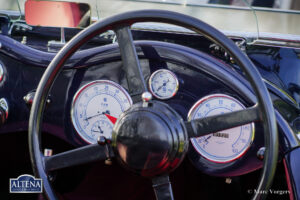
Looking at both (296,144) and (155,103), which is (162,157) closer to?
(155,103)

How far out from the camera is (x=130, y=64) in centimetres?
123

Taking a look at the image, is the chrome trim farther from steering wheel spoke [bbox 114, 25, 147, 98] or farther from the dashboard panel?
steering wheel spoke [bbox 114, 25, 147, 98]

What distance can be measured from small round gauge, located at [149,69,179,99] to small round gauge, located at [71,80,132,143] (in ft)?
0.36

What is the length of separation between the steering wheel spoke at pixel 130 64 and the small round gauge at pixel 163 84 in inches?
8.4

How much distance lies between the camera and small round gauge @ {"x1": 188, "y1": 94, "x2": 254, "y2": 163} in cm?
139

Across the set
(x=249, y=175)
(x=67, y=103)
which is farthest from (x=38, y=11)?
(x=249, y=175)

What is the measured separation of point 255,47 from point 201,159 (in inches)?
26.8

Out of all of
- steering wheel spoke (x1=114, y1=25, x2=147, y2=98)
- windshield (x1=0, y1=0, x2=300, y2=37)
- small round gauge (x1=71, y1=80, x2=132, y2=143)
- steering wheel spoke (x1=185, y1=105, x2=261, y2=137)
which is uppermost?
windshield (x1=0, y1=0, x2=300, y2=37)

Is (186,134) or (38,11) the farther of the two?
(38,11)

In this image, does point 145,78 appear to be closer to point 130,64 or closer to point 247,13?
point 130,64

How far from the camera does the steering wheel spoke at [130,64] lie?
1.22 meters

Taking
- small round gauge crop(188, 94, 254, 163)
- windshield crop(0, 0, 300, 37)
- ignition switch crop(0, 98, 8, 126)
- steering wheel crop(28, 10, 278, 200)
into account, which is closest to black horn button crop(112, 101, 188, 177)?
steering wheel crop(28, 10, 278, 200)

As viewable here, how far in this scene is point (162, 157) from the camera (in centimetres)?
113

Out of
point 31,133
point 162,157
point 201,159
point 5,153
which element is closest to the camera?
point 162,157
